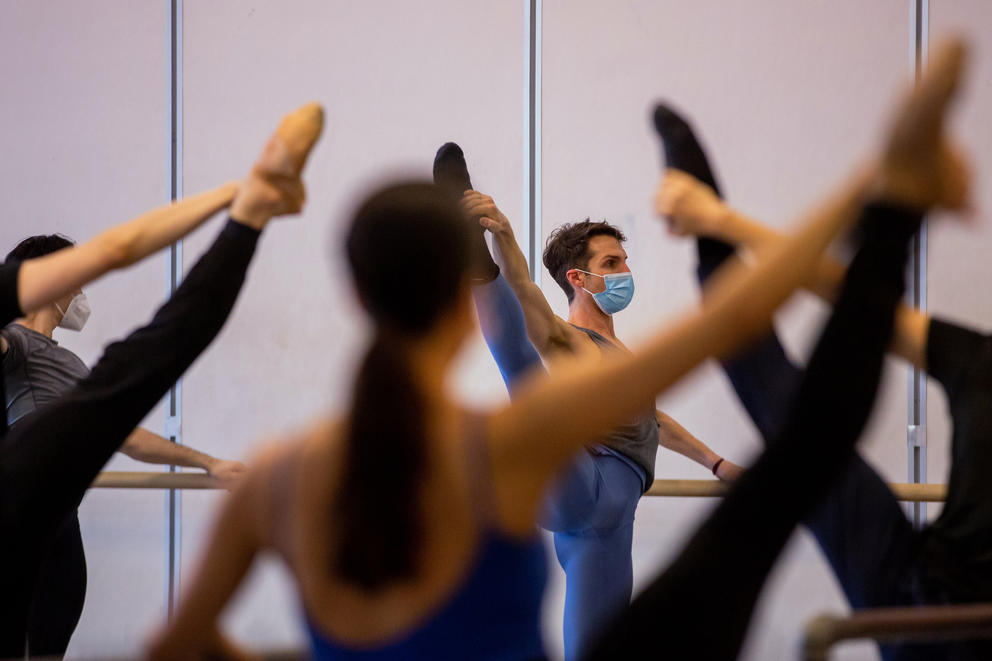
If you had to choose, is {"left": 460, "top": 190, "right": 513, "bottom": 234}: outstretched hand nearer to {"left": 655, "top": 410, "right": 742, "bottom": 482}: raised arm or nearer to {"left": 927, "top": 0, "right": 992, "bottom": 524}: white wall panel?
{"left": 655, "top": 410, "right": 742, "bottom": 482}: raised arm

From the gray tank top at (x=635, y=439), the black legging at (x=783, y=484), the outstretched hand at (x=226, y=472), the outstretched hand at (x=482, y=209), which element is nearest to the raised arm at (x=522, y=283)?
the outstretched hand at (x=482, y=209)

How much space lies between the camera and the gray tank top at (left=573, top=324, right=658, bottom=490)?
294cm

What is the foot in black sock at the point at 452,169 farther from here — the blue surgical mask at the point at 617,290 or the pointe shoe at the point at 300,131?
the blue surgical mask at the point at 617,290

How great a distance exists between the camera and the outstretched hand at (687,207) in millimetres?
1380

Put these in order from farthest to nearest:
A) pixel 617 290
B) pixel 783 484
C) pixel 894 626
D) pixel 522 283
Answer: pixel 617 290 → pixel 522 283 → pixel 894 626 → pixel 783 484

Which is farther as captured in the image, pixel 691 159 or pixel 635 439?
pixel 635 439

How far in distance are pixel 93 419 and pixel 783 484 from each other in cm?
105

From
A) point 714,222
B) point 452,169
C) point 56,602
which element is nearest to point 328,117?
point 452,169

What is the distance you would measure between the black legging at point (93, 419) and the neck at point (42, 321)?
1470 mm

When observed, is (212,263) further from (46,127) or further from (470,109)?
(46,127)

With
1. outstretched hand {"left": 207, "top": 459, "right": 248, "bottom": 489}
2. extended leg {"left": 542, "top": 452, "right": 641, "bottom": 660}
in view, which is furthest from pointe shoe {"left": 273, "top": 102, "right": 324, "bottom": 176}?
extended leg {"left": 542, "top": 452, "right": 641, "bottom": 660}

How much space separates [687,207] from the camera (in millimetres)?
1385

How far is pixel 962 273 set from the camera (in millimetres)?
4336

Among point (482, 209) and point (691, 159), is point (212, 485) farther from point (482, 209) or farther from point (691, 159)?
point (691, 159)
